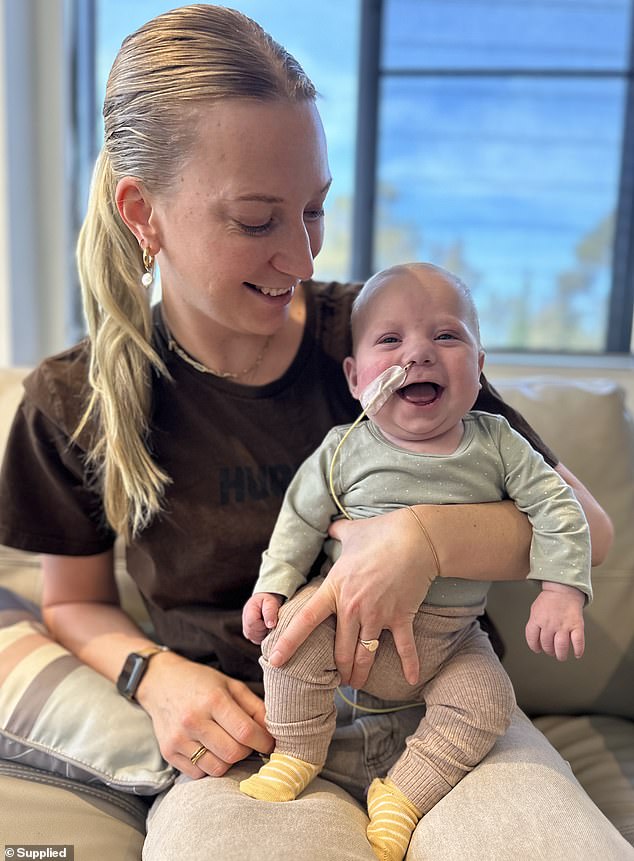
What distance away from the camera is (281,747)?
38.9 inches

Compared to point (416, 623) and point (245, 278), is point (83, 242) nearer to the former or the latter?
point (245, 278)

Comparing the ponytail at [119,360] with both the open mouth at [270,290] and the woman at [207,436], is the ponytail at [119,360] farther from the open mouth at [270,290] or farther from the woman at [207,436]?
the open mouth at [270,290]

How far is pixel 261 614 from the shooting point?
3.28 feet

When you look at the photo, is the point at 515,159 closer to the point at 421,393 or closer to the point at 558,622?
the point at 421,393

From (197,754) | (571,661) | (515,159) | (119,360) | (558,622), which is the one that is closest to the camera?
(558,622)

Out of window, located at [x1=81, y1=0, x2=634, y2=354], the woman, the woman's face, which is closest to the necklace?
the woman

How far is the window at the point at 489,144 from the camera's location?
7.63 feet

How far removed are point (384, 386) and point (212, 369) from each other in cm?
34

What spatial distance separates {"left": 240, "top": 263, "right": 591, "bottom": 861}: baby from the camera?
3.11ft

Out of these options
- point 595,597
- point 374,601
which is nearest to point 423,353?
point 374,601

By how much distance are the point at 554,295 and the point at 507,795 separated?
5.95ft

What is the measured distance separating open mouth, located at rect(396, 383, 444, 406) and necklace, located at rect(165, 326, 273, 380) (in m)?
0.30

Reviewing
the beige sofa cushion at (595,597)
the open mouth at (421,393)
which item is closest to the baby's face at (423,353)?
the open mouth at (421,393)

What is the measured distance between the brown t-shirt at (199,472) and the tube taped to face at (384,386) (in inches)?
7.9
